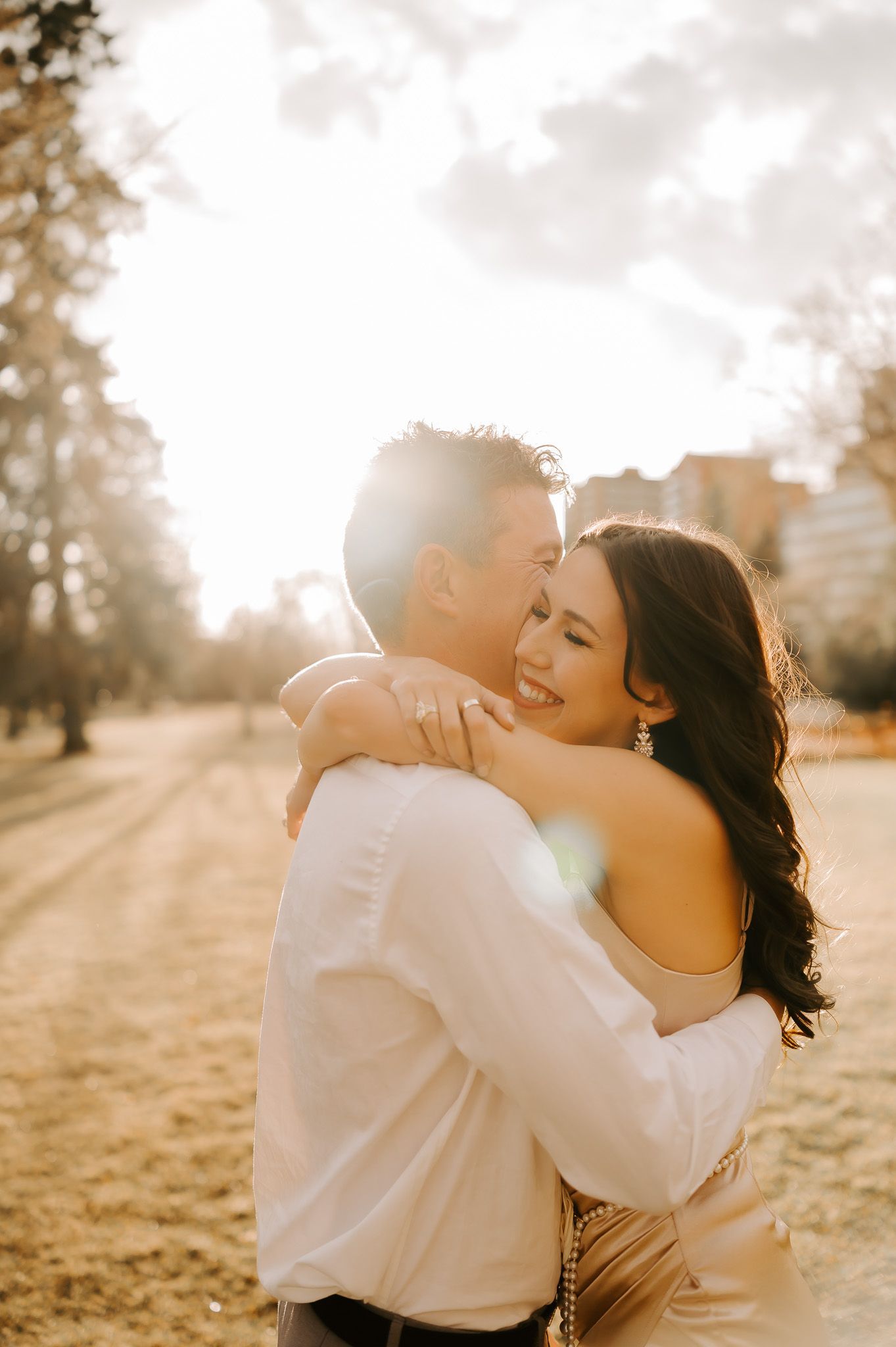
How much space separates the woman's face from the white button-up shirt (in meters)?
0.60

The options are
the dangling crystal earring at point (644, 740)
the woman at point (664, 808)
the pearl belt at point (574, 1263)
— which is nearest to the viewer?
the woman at point (664, 808)

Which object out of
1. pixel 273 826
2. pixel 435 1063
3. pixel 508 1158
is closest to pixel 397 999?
A: pixel 435 1063

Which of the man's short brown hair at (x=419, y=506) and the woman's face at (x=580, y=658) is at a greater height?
the man's short brown hair at (x=419, y=506)

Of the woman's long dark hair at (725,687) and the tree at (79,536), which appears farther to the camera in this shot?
the tree at (79,536)

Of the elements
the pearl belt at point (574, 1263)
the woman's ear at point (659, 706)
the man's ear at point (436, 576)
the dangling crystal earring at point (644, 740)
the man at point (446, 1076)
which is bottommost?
the pearl belt at point (574, 1263)

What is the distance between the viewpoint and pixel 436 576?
2115 millimetres

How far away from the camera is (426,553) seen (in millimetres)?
2094

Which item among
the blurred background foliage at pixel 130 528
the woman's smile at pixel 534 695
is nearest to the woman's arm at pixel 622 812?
the woman's smile at pixel 534 695

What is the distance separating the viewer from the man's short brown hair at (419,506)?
2111 mm

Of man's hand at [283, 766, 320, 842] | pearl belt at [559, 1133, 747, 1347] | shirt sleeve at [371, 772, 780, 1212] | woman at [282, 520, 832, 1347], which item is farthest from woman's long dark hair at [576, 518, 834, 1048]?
man's hand at [283, 766, 320, 842]

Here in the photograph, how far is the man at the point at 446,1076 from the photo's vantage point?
1.38 meters

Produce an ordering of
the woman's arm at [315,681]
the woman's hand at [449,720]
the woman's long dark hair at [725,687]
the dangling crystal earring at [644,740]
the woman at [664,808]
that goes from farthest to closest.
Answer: the woman's arm at [315,681], the dangling crystal earring at [644,740], the woman's long dark hair at [725,687], the woman at [664,808], the woman's hand at [449,720]

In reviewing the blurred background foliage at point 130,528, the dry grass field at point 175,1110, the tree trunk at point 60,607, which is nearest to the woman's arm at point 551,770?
the dry grass field at point 175,1110

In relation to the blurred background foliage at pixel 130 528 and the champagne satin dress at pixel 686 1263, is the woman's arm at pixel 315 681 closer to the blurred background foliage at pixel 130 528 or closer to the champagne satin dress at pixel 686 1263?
the champagne satin dress at pixel 686 1263
